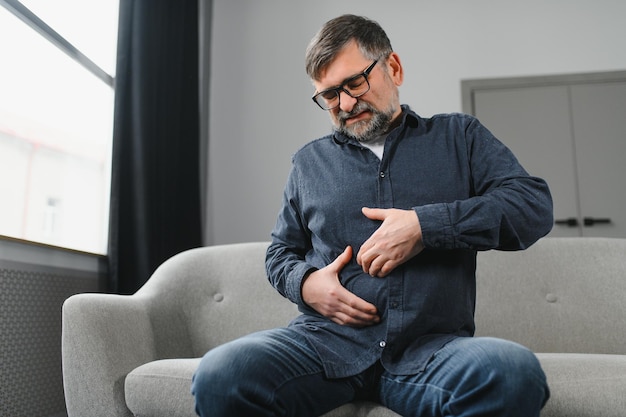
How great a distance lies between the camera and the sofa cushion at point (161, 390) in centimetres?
133

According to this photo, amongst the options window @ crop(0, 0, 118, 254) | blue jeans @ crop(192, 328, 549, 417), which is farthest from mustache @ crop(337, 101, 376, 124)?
window @ crop(0, 0, 118, 254)

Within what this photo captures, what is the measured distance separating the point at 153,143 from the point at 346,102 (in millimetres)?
1662

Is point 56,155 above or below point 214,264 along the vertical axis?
above

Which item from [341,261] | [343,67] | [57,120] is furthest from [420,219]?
[57,120]

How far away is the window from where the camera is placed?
7.20 feet

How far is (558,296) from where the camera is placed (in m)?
1.93

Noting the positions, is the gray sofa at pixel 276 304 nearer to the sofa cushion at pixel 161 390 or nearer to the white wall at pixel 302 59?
the sofa cushion at pixel 161 390

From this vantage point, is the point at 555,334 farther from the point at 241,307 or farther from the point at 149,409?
the point at 149,409

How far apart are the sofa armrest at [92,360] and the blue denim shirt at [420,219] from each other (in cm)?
46

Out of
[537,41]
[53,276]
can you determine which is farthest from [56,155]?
[537,41]

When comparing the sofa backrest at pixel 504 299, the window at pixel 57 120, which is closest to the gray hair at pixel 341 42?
the sofa backrest at pixel 504 299

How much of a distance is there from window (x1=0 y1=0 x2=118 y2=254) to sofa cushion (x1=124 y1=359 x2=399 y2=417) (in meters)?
0.92

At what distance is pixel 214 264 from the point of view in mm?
2059

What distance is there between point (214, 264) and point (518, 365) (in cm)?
130
